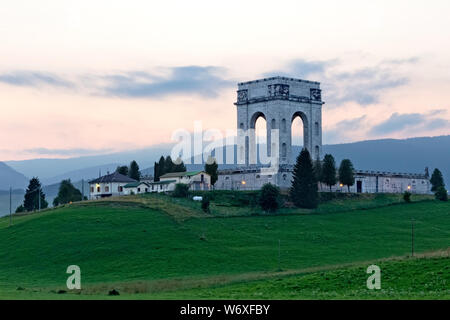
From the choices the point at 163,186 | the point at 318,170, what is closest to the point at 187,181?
the point at 163,186

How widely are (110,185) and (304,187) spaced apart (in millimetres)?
34942

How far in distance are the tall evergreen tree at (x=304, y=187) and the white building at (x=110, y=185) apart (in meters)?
31.6

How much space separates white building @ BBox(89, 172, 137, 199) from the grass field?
16076 millimetres

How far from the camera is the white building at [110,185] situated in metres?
124

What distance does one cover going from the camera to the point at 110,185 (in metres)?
124

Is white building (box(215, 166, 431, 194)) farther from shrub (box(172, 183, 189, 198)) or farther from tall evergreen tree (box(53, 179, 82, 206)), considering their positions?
tall evergreen tree (box(53, 179, 82, 206))

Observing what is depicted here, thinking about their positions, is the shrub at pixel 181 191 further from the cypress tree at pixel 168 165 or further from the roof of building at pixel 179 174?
the cypress tree at pixel 168 165

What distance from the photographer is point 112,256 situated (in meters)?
76.6

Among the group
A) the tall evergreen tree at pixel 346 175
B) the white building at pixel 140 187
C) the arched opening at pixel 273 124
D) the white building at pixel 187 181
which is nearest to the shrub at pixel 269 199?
the white building at pixel 187 181

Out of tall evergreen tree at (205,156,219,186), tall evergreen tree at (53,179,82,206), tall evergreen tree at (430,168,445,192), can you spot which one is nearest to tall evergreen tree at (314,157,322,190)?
tall evergreen tree at (205,156,219,186)

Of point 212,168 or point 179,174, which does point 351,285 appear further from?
point 212,168

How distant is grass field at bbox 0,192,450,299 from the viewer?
175 feet
